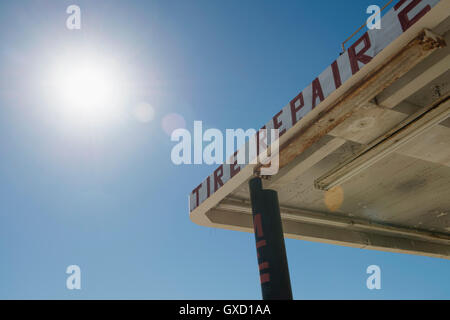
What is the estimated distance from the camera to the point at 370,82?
5.83 meters

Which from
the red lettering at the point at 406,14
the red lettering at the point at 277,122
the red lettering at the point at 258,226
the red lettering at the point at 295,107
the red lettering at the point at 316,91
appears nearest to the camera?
the red lettering at the point at 406,14

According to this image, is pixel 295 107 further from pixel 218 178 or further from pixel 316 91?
pixel 218 178

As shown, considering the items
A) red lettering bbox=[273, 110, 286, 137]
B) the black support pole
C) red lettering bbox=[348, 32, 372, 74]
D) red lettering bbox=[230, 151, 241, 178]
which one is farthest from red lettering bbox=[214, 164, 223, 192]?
red lettering bbox=[348, 32, 372, 74]

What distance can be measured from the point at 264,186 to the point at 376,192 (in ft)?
10.9

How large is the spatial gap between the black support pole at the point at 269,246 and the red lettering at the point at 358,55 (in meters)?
3.37

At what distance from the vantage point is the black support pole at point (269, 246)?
24.2ft

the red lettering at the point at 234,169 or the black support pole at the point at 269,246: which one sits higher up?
the red lettering at the point at 234,169

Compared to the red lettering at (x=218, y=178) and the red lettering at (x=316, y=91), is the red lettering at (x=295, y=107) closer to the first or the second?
the red lettering at (x=316, y=91)

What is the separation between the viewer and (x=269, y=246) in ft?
25.1

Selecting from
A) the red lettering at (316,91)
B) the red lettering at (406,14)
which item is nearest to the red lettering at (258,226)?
the red lettering at (316,91)

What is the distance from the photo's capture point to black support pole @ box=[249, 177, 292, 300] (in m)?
7.37

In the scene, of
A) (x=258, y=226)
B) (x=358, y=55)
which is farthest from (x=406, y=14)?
(x=258, y=226)

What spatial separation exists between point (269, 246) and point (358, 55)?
4.04 metres

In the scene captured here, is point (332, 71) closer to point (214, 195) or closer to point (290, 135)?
point (290, 135)
